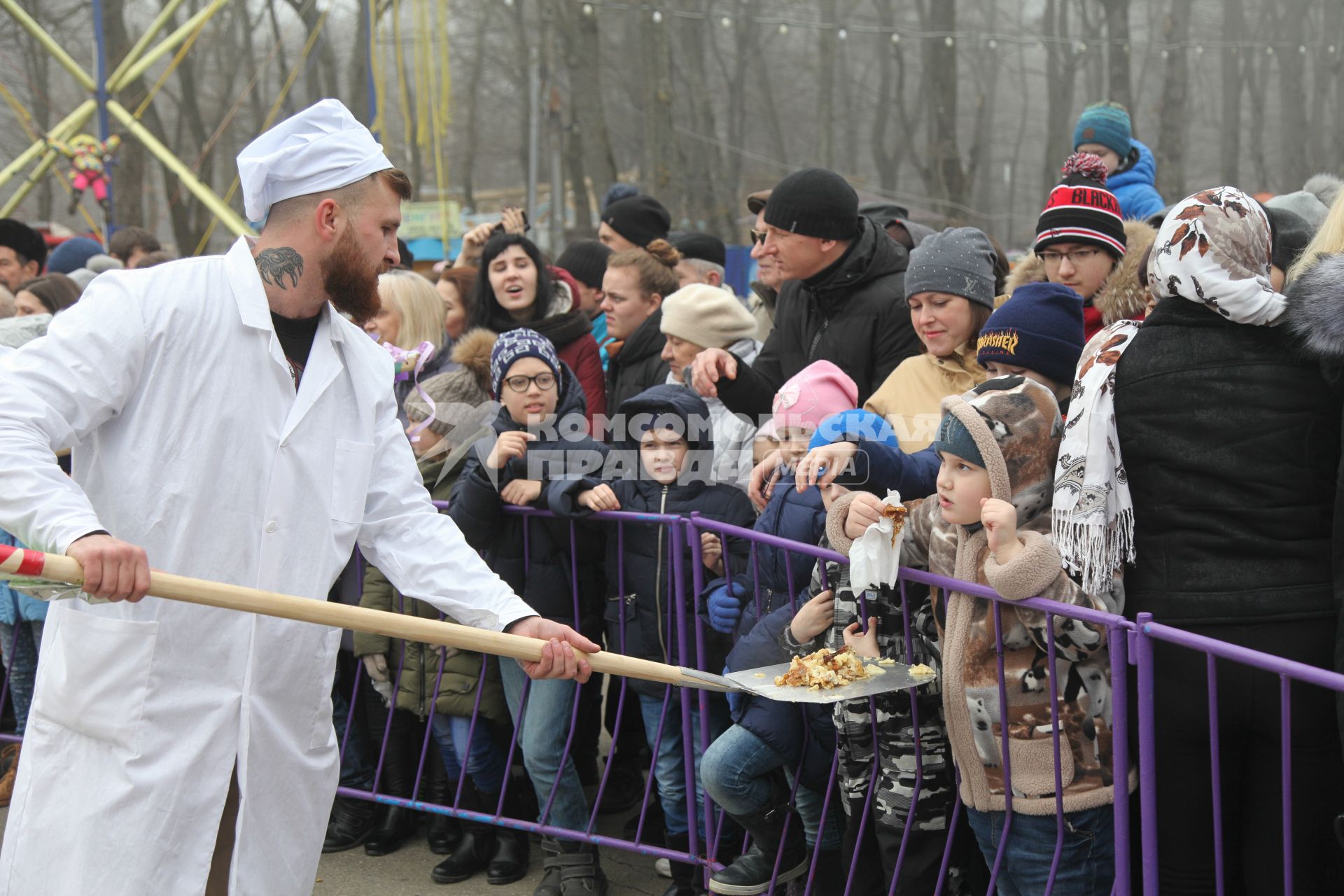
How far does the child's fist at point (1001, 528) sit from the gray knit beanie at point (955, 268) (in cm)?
112

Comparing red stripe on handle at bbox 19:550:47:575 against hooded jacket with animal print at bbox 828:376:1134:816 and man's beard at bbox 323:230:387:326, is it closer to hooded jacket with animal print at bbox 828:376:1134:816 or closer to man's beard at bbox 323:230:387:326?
man's beard at bbox 323:230:387:326

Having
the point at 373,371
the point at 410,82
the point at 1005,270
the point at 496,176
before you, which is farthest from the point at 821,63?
the point at 373,371

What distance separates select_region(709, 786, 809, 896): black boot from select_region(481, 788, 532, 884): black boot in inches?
35.8

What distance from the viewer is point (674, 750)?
4395 millimetres

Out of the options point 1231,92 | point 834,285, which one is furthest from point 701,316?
point 1231,92

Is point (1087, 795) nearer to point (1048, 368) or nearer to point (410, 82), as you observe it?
point (1048, 368)

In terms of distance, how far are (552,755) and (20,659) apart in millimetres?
2854

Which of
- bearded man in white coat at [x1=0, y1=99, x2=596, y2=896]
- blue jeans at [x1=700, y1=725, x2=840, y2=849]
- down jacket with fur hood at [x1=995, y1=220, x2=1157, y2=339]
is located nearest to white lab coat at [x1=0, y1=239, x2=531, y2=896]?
bearded man in white coat at [x1=0, y1=99, x2=596, y2=896]

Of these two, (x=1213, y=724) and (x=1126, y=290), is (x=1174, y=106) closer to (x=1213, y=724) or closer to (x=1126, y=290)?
(x=1126, y=290)

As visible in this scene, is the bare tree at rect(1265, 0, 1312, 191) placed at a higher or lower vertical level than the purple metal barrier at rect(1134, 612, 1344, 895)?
higher

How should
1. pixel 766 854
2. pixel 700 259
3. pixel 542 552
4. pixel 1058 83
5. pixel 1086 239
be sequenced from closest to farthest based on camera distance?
pixel 766 854 < pixel 1086 239 < pixel 542 552 < pixel 700 259 < pixel 1058 83

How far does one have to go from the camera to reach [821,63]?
516 inches

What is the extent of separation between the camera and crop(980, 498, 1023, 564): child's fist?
305cm

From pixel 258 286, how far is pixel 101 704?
0.99 m
